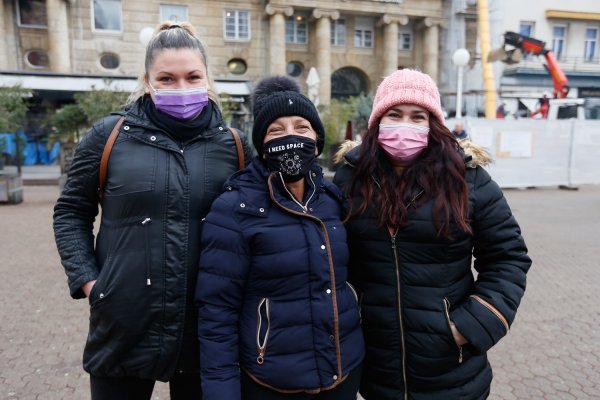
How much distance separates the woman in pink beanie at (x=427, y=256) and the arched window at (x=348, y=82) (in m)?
31.5

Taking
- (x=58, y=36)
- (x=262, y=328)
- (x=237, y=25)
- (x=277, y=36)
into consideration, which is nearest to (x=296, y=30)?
(x=277, y=36)

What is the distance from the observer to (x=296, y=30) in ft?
103

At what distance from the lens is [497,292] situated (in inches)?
85.6

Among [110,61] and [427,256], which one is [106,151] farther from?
[110,61]

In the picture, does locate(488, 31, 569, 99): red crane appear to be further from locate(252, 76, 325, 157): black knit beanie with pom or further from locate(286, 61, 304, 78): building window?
locate(252, 76, 325, 157): black knit beanie with pom

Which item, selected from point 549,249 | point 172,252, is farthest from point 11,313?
point 549,249

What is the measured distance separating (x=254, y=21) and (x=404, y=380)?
98.8ft

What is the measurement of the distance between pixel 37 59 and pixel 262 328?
3035cm

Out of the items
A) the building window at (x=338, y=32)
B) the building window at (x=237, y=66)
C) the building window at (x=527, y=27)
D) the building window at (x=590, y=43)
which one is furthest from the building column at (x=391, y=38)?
the building window at (x=590, y=43)

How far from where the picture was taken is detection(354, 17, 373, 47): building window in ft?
107

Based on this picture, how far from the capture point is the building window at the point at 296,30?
3119cm

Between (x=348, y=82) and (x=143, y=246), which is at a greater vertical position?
(x=348, y=82)

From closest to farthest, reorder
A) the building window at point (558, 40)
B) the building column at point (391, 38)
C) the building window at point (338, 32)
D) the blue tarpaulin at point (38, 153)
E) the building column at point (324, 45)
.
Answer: the blue tarpaulin at point (38, 153) → the building column at point (324, 45) → the building column at point (391, 38) → the building window at point (338, 32) → the building window at point (558, 40)

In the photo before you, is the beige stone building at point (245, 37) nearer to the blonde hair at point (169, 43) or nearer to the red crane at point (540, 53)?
the red crane at point (540, 53)
